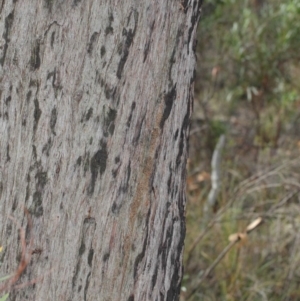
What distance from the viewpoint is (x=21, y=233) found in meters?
1.51

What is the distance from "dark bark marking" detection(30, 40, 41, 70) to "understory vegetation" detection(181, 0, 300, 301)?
181 cm

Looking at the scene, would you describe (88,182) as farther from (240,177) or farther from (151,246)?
(240,177)

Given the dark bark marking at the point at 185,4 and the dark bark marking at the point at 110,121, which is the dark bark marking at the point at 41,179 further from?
the dark bark marking at the point at 185,4

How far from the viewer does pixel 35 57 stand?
1.49 m

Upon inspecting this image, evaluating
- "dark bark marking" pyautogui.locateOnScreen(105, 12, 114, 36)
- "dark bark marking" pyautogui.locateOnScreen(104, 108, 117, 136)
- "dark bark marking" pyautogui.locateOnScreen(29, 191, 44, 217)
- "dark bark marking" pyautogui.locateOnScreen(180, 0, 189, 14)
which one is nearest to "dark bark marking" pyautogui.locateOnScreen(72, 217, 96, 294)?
"dark bark marking" pyautogui.locateOnScreen(29, 191, 44, 217)

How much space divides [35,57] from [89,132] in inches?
8.0

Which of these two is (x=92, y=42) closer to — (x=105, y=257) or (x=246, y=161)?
(x=105, y=257)

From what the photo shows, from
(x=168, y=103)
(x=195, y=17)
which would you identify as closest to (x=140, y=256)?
(x=168, y=103)

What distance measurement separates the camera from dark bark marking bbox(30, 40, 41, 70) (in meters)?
1.49

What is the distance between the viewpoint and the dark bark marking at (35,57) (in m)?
1.49

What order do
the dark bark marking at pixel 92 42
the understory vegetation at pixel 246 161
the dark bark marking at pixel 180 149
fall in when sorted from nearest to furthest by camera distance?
1. the dark bark marking at pixel 92 42
2. the dark bark marking at pixel 180 149
3. the understory vegetation at pixel 246 161

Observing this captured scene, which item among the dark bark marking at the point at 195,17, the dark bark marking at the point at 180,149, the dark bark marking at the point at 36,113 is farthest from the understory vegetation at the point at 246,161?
the dark bark marking at the point at 36,113

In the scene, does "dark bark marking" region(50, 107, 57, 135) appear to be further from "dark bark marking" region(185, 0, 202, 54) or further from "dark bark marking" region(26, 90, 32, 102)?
"dark bark marking" region(185, 0, 202, 54)

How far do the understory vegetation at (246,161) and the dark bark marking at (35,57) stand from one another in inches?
71.3
